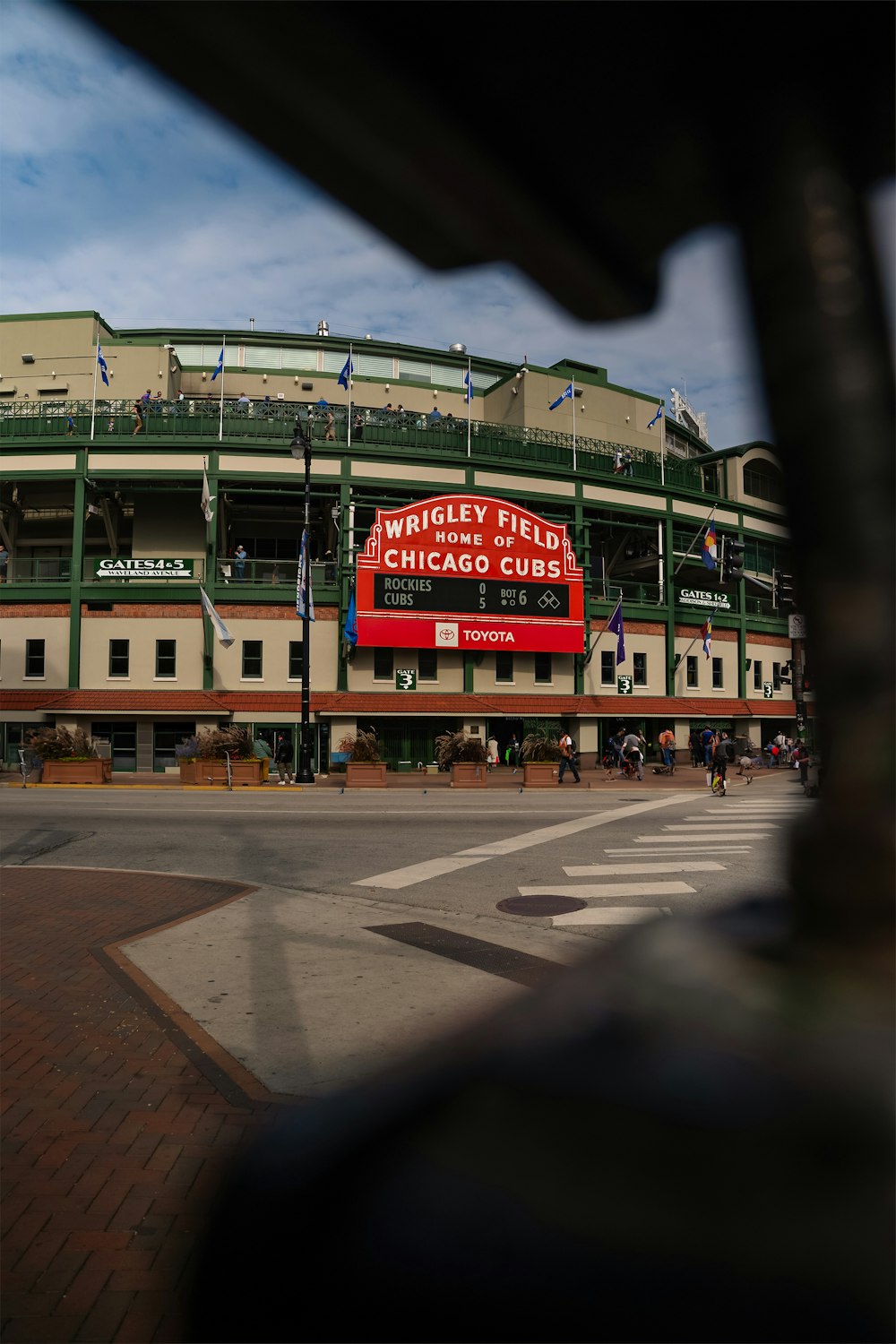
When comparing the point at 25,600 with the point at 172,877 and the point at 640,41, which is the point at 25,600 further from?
the point at 640,41

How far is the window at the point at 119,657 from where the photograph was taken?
35.8 meters

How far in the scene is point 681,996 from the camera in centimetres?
71

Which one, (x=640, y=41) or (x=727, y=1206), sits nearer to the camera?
(x=727, y=1206)

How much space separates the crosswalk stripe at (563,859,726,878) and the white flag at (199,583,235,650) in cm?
2062

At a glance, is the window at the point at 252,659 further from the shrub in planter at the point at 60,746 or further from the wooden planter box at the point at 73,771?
the wooden planter box at the point at 73,771

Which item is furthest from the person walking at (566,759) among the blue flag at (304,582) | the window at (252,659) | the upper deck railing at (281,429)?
the window at (252,659)

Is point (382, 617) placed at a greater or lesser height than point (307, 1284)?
greater

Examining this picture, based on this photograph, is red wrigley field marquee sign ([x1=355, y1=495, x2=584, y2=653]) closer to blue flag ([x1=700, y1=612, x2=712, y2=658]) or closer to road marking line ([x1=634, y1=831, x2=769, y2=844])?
blue flag ([x1=700, y1=612, x2=712, y2=658])

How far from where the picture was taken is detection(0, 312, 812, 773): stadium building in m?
35.4

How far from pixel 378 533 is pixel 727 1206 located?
1382 inches

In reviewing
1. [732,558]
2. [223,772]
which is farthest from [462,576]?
[732,558]

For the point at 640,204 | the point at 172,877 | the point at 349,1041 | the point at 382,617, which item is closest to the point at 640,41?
the point at 640,204

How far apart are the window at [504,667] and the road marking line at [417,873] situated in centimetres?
2477

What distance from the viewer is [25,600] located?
3634 centimetres
